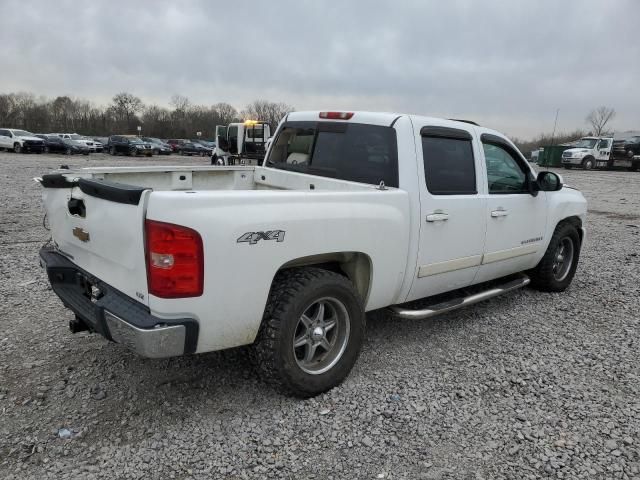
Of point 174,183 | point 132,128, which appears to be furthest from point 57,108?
point 174,183

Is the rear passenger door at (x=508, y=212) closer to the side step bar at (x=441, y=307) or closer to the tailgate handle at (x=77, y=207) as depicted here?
the side step bar at (x=441, y=307)

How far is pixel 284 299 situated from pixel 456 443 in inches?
51.4

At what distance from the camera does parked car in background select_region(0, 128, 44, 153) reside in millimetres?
33125

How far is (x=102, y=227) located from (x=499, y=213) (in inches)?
125

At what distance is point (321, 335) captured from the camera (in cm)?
317

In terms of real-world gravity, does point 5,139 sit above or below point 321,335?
above

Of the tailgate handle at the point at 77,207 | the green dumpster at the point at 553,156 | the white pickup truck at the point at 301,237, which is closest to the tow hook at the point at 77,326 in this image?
the white pickup truck at the point at 301,237

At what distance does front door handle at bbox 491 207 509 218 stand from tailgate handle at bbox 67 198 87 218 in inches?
125

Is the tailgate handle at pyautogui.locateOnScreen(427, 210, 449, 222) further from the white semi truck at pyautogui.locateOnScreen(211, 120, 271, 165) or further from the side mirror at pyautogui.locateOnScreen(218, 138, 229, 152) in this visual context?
the side mirror at pyautogui.locateOnScreen(218, 138, 229, 152)

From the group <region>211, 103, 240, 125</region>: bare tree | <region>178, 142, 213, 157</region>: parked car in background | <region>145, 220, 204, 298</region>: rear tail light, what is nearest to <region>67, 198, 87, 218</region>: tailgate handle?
<region>145, 220, 204, 298</region>: rear tail light

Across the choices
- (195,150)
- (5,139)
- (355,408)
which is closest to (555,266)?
(355,408)

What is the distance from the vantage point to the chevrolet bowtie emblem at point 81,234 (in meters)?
2.98

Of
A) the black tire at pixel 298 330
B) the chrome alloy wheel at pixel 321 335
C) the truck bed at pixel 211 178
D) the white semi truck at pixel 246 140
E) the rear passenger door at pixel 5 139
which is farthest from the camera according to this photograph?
the rear passenger door at pixel 5 139

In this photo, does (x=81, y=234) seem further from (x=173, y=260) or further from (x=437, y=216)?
(x=437, y=216)
